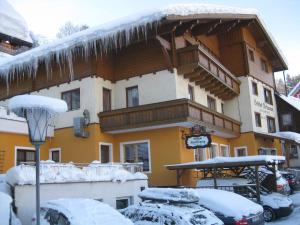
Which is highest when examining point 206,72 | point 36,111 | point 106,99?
point 206,72

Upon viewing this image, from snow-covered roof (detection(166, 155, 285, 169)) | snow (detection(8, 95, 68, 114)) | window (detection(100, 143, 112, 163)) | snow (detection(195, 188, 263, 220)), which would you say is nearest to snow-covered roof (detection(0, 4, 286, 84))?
window (detection(100, 143, 112, 163))

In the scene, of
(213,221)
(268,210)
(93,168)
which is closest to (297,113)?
(268,210)

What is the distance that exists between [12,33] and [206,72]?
3004 centimetres

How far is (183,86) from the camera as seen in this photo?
20.5 metres

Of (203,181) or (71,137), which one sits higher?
(71,137)

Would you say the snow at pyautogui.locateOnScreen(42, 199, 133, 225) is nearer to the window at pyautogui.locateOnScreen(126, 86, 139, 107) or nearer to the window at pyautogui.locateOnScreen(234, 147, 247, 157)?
the window at pyautogui.locateOnScreen(126, 86, 139, 107)

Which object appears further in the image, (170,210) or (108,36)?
(108,36)

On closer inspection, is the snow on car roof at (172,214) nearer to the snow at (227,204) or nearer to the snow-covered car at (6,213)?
the snow at (227,204)

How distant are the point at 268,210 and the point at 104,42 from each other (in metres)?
11.4

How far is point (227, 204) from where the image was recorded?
1013 centimetres

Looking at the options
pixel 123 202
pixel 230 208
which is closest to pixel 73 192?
pixel 123 202

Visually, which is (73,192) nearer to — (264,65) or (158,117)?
(158,117)

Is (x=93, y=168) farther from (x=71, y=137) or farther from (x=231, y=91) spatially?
(x=231, y=91)

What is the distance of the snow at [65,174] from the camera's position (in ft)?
33.0
